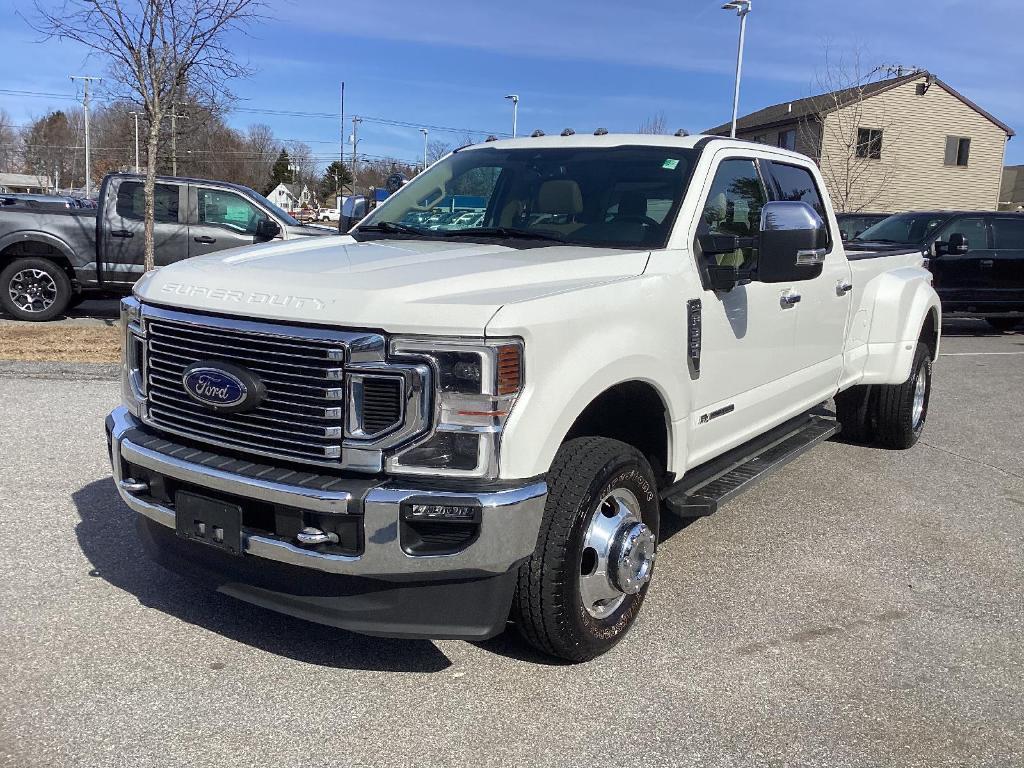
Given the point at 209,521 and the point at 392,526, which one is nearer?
the point at 392,526

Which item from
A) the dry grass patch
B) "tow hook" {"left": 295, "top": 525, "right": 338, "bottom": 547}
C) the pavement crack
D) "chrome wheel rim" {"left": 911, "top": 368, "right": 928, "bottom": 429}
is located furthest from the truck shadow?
the dry grass patch

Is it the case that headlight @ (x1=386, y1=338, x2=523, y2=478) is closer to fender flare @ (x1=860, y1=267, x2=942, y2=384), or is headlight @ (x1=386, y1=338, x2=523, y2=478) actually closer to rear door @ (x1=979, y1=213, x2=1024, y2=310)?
fender flare @ (x1=860, y1=267, x2=942, y2=384)

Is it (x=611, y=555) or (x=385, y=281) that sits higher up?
(x=385, y=281)

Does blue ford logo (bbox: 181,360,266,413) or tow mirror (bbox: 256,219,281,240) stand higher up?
tow mirror (bbox: 256,219,281,240)

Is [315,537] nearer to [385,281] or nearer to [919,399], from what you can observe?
[385,281]

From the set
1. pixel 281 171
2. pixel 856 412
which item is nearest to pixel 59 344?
pixel 856 412

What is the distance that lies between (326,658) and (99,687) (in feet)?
2.53

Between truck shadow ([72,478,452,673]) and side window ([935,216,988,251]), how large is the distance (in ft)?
43.5

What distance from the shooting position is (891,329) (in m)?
6.27

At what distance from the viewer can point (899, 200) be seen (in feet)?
131

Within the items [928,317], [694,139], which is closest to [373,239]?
[694,139]

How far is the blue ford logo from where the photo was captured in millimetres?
3076

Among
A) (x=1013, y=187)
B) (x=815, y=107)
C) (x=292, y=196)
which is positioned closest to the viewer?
(x=815, y=107)

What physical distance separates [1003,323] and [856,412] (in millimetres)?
10737
